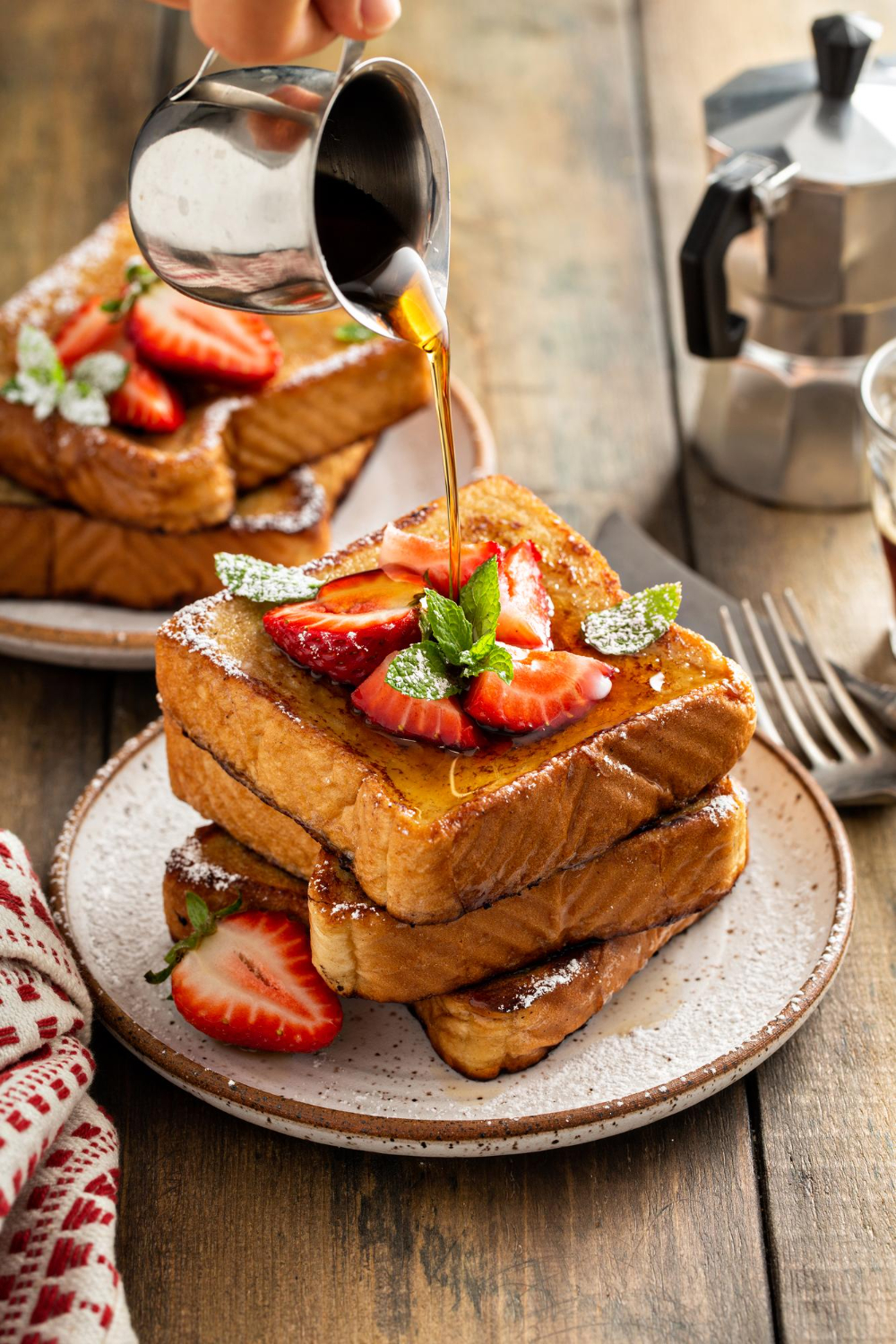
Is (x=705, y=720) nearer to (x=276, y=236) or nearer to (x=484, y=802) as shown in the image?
(x=484, y=802)

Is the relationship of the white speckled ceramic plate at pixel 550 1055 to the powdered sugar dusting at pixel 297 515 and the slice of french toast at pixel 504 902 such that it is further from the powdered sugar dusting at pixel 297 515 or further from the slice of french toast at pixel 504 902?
the powdered sugar dusting at pixel 297 515

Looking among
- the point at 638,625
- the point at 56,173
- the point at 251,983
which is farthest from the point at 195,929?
the point at 56,173

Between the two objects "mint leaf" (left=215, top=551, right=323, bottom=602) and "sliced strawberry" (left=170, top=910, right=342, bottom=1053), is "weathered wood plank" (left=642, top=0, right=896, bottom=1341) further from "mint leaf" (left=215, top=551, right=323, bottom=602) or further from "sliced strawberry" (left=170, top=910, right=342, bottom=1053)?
"mint leaf" (left=215, top=551, right=323, bottom=602)

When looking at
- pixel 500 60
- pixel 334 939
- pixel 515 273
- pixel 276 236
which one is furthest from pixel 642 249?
pixel 334 939

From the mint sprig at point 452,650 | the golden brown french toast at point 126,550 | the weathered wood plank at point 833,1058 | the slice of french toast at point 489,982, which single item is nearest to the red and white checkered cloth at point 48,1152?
the slice of french toast at point 489,982

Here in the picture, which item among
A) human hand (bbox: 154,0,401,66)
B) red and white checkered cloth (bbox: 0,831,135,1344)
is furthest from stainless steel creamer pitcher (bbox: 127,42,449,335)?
red and white checkered cloth (bbox: 0,831,135,1344)

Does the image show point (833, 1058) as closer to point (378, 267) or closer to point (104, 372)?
point (378, 267)
